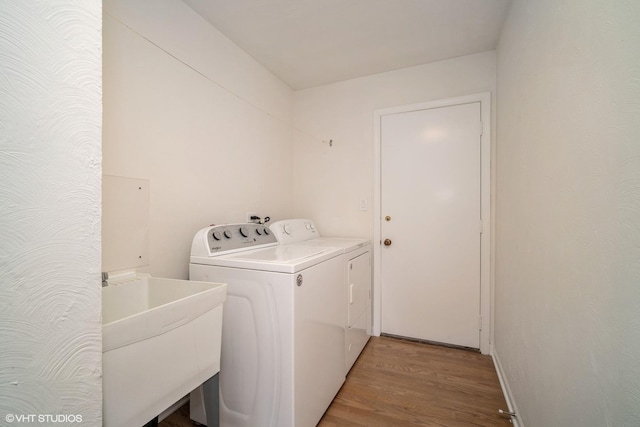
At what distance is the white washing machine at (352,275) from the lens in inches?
71.0

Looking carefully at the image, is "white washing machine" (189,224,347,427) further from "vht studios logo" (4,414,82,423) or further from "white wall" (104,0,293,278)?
"vht studios logo" (4,414,82,423)

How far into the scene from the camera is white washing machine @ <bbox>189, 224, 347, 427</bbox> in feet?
3.79

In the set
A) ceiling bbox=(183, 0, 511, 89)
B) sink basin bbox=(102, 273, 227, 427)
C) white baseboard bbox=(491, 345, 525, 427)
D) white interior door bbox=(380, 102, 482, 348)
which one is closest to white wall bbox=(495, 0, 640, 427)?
white baseboard bbox=(491, 345, 525, 427)

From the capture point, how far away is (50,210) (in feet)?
1.76

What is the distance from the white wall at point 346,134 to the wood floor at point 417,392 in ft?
3.52

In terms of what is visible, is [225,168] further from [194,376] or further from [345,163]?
[194,376]

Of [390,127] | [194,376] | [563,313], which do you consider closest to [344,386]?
[194,376]

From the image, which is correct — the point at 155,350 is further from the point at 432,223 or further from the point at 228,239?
the point at 432,223

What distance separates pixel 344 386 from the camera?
1690 millimetres

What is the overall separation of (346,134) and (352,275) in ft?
4.55

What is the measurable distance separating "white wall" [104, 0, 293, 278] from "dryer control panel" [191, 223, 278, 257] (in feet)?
0.75

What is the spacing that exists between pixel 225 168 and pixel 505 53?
2025mm

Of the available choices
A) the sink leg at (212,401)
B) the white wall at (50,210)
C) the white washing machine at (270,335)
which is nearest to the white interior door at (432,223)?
the white washing machine at (270,335)

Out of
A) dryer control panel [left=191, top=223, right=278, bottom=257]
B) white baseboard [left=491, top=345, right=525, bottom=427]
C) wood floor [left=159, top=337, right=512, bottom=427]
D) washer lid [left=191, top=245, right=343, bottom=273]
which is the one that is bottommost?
wood floor [left=159, top=337, right=512, bottom=427]
